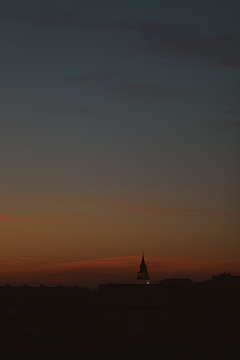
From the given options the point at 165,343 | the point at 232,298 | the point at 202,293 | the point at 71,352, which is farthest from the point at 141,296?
the point at 71,352

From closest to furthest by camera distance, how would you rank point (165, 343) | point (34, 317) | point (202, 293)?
point (165, 343) → point (202, 293) → point (34, 317)

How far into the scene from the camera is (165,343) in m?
48.6

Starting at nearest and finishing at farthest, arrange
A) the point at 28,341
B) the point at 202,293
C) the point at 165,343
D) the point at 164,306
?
1. the point at 28,341
2. the point at 165,343
3. the point at 164,306
4. the point at 202,293

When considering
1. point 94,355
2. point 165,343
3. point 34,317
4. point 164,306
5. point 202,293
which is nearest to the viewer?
point 94,355

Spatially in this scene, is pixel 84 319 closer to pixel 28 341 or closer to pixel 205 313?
pixel 205 313

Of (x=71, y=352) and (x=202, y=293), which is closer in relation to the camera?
(x=71, y=352)

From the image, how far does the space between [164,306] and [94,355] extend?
2071 inches

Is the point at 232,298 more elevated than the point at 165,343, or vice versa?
the point at 232,298

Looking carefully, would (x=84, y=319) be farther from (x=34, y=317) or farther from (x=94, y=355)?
(x=94, y=355)

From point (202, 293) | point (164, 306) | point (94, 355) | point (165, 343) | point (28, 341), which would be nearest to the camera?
point (94, 355)

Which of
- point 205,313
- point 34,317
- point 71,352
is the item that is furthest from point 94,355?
point 34,317

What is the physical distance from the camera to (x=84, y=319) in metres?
111

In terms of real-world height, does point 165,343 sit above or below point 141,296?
below

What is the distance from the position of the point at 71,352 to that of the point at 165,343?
1047cm
